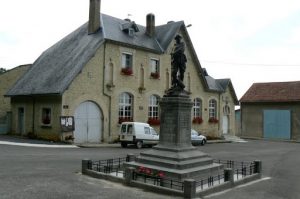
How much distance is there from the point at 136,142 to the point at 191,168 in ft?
39.5

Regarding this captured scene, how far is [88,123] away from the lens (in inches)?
1014

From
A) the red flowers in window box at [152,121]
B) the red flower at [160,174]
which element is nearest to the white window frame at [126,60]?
the red flowers in window box at [152,121]

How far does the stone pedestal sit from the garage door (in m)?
12.3

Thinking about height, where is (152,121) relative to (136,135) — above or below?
above

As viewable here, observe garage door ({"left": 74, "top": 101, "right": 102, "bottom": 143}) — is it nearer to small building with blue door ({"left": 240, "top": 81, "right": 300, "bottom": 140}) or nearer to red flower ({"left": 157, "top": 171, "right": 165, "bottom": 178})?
red flower ({"left": 157, "top": 171, "right": 165, "bottom": 178})

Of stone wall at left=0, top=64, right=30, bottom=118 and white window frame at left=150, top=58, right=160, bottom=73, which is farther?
stone wall at left=0, top=64, right=30, bottom=118

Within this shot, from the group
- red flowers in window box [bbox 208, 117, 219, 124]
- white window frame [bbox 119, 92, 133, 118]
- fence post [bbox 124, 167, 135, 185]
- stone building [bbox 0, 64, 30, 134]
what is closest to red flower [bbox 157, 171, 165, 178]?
fence post [bbox 124, 167, 135, 185]

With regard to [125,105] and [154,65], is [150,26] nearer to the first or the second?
[154,65]

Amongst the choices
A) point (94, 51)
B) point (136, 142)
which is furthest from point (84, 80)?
point (136, 142)

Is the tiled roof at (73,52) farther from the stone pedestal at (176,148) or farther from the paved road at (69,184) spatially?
the stone pedestal at (176,148)

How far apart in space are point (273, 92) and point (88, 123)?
2446 cm

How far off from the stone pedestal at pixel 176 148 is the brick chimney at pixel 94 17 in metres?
15.8

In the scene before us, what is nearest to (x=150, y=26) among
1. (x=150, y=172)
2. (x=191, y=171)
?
(x=150, y=172)

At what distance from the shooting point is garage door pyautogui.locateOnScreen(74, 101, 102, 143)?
2522 cm
